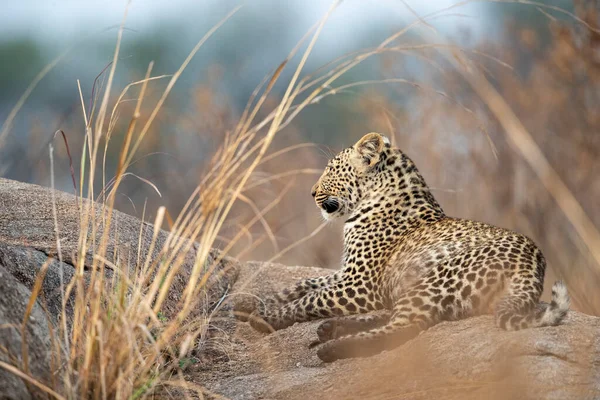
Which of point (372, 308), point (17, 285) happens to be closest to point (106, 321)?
point (17, 285)

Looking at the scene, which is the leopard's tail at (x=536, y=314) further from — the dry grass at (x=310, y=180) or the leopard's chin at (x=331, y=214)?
the leopard's chin at (x=331, y=214)

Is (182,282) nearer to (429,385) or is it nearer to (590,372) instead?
(429,385)

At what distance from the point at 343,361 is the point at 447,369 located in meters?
0.68

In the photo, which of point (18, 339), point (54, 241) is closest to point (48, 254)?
point (54, 241)

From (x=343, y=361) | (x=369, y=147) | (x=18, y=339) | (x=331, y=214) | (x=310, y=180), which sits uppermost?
(x=369, y=147)

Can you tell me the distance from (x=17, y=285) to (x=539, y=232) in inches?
198

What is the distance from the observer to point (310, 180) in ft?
52.7

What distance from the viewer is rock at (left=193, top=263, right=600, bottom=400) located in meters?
3.91

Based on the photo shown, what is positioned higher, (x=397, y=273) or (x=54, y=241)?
(x=397, y=273)

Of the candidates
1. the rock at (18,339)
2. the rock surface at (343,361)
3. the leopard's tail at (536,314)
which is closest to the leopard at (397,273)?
the leopard's tail at (536,314)

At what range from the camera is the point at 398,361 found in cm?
448

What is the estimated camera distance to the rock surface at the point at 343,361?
3785mm

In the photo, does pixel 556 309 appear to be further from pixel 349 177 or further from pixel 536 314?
pixel 349 177

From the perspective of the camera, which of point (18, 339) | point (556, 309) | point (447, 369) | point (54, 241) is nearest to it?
point (18, 339)
